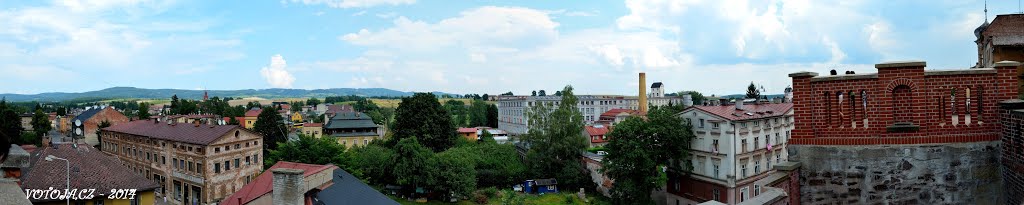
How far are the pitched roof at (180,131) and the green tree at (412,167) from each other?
1182cm

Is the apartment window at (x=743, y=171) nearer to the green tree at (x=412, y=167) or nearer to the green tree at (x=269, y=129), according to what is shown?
the green tree at (x=412, y=167)

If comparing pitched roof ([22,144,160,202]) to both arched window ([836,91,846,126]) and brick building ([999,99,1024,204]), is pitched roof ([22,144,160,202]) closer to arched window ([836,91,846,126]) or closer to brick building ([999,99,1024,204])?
arched window ([836,91,846,126])

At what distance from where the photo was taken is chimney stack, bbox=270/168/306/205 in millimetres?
18266

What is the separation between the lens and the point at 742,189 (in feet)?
126

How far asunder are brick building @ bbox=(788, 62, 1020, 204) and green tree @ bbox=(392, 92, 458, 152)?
171 feet

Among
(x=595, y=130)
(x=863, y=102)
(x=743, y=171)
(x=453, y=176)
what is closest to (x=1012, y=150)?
(x=863, y=102)

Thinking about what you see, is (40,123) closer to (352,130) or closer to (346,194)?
(352,130)

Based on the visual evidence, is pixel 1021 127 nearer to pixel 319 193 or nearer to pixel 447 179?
pixel 319 193

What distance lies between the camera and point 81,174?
2441 cm

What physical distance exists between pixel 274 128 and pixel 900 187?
6223 cm

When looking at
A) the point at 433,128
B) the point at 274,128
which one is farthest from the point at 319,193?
the point at 274,128

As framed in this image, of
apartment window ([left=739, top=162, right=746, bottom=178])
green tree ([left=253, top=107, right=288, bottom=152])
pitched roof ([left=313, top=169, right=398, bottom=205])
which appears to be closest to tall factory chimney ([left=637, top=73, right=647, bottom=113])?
green tree ([left=253, top=107, right=288, bottom=152])

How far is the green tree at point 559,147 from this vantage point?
160 ft

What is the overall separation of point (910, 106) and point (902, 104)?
8 centimetres
